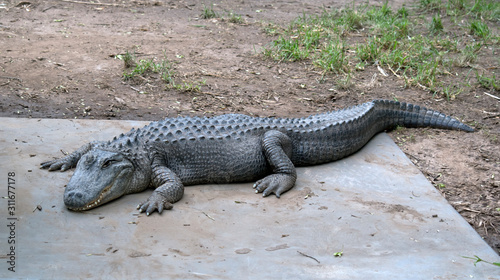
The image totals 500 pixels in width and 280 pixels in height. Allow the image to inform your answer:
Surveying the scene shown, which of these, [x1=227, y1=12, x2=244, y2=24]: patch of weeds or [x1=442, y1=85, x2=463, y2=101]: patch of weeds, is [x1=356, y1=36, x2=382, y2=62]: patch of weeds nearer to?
[x1=442, y1=85, x2=463, y2=101]: patch of weeds

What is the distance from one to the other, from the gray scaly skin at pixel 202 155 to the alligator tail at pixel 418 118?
2.51 ft

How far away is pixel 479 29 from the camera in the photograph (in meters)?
8.98

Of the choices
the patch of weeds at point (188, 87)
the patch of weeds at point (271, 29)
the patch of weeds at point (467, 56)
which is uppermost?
the patch of weeds at point (467, 56)

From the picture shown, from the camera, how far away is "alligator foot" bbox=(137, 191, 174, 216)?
3977 mm

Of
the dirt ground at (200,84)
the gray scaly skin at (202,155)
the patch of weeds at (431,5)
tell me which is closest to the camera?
the gray scaly skin at (202,155)

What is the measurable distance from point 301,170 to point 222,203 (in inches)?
43.1

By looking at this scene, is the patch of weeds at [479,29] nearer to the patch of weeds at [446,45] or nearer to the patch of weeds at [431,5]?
the patch of weeds at [446,45]

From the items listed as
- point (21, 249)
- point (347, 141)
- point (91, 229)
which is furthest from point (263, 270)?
point (347, 141)

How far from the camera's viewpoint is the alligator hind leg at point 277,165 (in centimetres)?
450

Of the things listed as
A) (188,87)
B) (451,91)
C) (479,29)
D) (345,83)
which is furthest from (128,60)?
(479,29)

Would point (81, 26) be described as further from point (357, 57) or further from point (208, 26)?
point (357, 57)

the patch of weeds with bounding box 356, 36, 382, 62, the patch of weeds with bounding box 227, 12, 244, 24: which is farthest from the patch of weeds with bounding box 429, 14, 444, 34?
the patch of weeds with bounding box 227, 12, 244, 24

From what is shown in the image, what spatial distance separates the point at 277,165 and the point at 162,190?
44.7 inches

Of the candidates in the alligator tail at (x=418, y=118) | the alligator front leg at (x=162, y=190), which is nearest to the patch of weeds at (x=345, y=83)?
the alligator tail at (x=418, y=118)
